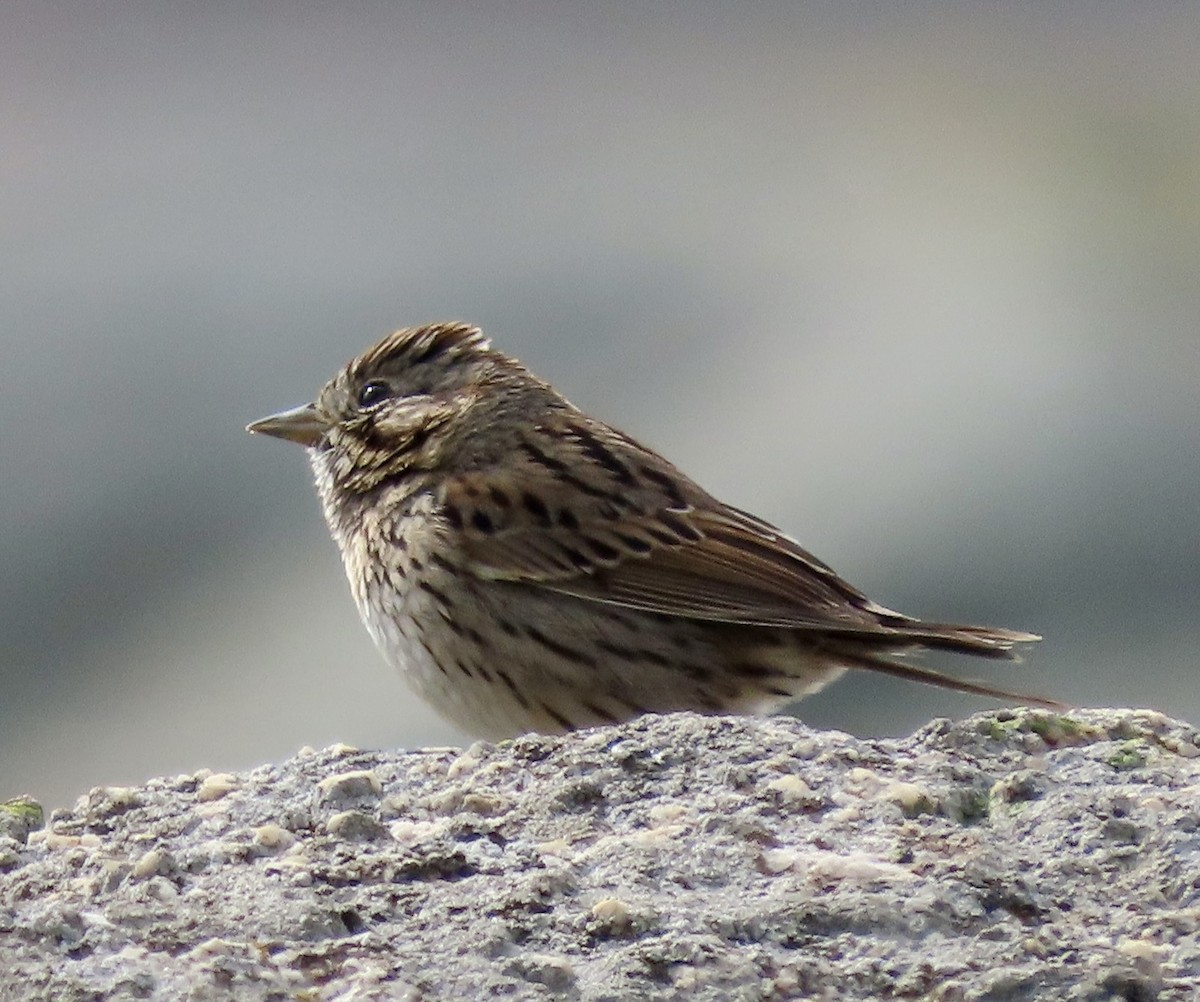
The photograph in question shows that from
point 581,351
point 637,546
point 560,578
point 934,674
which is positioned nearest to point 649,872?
point 934,674

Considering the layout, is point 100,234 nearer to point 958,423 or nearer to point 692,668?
point 958,423

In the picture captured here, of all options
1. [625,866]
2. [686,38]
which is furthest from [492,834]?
[686,38]

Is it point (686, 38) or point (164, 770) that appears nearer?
point (164, 770)

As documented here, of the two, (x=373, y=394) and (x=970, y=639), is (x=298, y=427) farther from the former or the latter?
(x=970, y=639)

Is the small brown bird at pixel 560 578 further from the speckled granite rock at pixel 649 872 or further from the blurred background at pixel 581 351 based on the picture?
the blurred background at pixel 581 351

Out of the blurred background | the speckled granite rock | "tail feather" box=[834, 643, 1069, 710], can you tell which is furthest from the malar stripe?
the blurred background

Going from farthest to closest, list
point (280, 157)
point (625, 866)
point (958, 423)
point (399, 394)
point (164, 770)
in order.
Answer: point (280, 157), point (958, 423), point (164, 770), point (399, 394), point (625, 866)

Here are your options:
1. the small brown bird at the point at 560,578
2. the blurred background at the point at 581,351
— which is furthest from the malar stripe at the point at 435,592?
the blurred background at the point at 581,351
